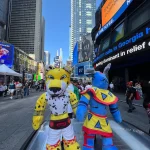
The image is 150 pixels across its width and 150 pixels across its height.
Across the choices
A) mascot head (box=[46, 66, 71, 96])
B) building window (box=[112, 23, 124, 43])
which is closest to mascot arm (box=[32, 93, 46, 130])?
mascot head (box=[46, 66, 71, 96])

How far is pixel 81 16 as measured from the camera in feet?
590

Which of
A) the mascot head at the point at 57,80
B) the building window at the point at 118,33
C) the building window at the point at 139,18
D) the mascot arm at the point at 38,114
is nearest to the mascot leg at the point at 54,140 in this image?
the mascot arm at the point at 38,114

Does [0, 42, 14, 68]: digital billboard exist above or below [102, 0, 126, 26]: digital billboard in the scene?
below

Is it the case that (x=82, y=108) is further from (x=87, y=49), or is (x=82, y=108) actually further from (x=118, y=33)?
(x=87, y=49)

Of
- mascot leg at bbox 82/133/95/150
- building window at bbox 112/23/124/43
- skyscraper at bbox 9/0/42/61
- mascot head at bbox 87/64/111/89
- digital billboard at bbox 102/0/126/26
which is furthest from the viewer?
skyscraper at bbox 9/0/42/61

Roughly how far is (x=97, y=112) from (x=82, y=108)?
0.30m

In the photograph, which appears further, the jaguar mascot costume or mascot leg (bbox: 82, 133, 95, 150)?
mascot leg (bbox: 82, 133, 95, 150)

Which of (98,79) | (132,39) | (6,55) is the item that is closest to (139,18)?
(132,39)

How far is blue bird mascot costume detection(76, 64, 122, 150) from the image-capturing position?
3688mm

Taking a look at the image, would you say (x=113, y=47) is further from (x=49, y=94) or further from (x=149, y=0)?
(x=49, y=94)

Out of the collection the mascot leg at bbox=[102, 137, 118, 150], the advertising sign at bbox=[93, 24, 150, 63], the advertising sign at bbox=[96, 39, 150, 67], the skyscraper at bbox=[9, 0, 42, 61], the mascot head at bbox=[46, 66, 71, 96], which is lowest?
the mascot leg at bbox=[102, 137, 118, 150]

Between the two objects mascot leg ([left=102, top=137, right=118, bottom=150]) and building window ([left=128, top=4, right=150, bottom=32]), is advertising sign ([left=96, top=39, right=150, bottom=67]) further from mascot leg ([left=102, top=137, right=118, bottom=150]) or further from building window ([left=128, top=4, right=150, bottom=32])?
mascot leg ([left=102, top=137, right=118, bottom=150])

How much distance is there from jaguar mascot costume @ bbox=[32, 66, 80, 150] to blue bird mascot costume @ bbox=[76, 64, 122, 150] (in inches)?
9.6

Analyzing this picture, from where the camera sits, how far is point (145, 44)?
14.9 meters
